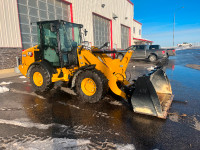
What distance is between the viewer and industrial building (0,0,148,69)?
9.34 metres

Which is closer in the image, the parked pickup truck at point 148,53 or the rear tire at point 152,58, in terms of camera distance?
the parked pickup truck at point 148,53

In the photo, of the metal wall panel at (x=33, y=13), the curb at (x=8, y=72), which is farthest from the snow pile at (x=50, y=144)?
the metal wall panel at (x=33, y=13)

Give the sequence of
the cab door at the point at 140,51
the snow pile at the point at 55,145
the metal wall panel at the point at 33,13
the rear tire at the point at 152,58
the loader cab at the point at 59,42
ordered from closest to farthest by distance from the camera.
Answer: the snow pile at the point at 55,145 → the loader cab at the point at 59,42 → the metal wall panel at the point at 33,13 → the rear tire at the point at 152,58 → the cab door at the point at 140,51

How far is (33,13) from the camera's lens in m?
10.8

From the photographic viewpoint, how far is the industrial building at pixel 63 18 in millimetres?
9336

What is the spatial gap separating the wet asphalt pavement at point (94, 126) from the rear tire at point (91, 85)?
0.23 metres

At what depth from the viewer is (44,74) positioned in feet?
16.0

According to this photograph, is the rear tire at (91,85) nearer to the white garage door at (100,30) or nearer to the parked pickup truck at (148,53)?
the parked pickup truck at (148,53)

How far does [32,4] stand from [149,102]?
437 inches

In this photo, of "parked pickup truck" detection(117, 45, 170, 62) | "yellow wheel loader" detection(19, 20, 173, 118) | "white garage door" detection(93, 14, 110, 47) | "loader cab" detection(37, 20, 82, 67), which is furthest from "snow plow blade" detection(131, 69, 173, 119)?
"white garage door" detection(93, 14, 110, 47)

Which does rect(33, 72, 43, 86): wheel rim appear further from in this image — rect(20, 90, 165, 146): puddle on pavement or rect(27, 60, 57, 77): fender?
rect(20, 90, 165, 146): puddle on pavement

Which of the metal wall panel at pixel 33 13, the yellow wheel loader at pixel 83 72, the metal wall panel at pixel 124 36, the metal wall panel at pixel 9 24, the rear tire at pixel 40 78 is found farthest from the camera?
the metal wall panel at pixel 124 36

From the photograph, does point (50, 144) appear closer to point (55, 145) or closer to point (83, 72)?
point (55, 145)

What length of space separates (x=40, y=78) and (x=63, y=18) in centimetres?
963
